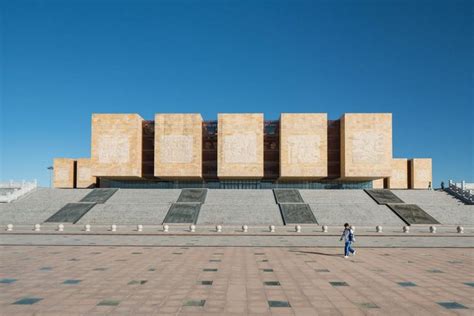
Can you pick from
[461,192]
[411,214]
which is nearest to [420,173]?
[461,192]

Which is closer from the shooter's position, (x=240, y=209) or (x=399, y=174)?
(x=240, y=209)

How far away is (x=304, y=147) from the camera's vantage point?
182 feet

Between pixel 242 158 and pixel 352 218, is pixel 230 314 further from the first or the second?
pixel 242 158

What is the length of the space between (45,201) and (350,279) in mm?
40197

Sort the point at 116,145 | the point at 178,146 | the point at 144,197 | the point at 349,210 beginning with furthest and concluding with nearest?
the point at 116,145, the point at 178,146, the point at 144,197, the point at 349,210

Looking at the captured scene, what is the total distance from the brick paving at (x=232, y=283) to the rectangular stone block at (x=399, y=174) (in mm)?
51102

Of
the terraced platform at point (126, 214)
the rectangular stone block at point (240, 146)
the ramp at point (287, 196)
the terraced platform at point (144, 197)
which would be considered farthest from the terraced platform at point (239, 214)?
the rectangular stone block at point (240, 146)

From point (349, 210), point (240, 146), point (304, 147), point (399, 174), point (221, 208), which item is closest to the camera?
point (349, 210)

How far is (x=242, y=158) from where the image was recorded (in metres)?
55.5

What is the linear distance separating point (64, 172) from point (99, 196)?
27.4 m

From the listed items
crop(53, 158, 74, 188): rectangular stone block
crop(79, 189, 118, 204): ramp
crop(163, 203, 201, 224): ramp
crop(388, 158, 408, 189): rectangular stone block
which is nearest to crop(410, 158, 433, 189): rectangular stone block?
crop(388, 158, 408, 189): rectangular stone block

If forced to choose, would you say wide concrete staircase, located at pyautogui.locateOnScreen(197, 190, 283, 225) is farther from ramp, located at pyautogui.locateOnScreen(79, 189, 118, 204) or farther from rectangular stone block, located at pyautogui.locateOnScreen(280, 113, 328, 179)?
ramp, located at pyautogui.locateOnScreen(79, 189, 118, 204)


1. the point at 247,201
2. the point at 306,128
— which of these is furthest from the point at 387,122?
the point at 247,201

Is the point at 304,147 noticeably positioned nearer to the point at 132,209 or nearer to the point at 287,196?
the point at 287,196
